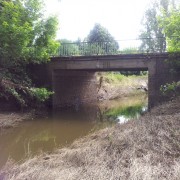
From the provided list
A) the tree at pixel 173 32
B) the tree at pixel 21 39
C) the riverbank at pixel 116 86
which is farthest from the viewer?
the riverbank at pixel 116 86

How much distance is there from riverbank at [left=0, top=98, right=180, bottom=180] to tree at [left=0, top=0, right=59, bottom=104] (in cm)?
989

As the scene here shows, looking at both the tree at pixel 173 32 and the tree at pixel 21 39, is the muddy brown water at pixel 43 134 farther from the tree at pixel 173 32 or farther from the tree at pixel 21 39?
the tree at pixel 173 32

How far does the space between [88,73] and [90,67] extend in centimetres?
633

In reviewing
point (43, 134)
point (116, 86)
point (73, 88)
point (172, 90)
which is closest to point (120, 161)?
point (43, 134)

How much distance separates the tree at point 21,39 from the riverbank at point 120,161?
9.89 m

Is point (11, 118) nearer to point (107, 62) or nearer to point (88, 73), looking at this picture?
point (107, 62)

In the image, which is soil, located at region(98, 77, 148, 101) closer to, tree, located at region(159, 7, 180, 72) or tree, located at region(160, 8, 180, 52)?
tree, located at region(159, 7, 180, 72)

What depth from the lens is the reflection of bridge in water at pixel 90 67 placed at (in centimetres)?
1894

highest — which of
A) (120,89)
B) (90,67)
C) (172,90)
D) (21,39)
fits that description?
(21,39)

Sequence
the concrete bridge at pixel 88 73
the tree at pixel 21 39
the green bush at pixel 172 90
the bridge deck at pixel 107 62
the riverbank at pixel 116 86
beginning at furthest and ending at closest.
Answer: the riverbank at pixel 116 86 < the bridge deck at pixel 107 62 < the concrete bridge at pixel 88 73 < the tree at pixel 21 39 < the green bush at pixel 172 90


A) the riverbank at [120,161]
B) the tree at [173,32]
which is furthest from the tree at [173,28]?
the riverbank at [120,161]

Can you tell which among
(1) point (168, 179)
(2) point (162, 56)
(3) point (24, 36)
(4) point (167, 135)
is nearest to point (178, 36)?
(2) point (162, 56)

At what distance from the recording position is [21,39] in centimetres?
1678

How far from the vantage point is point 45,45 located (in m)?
19.4
